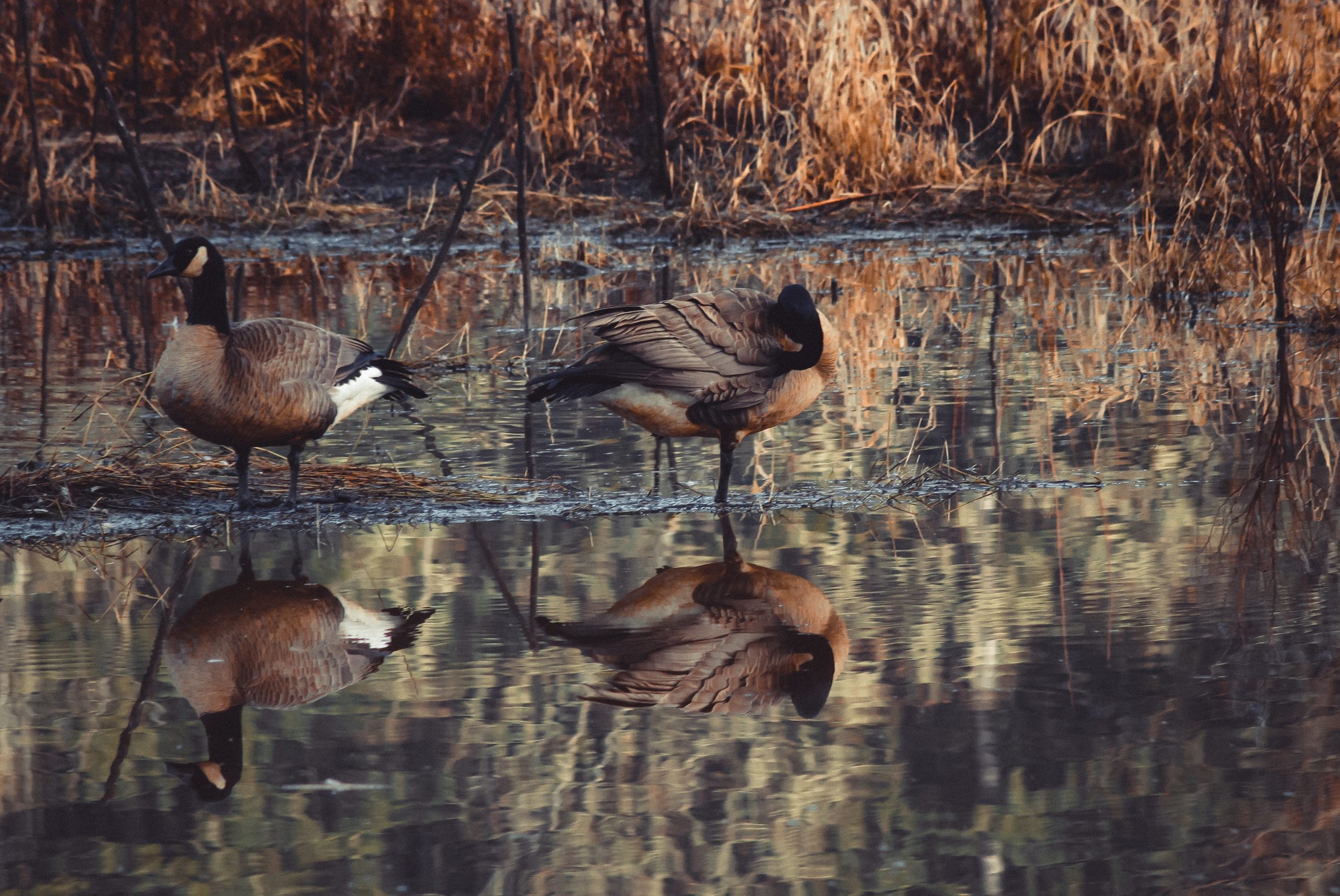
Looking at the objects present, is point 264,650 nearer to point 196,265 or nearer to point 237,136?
point 196,265

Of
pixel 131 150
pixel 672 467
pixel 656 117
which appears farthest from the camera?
pixel 656 117

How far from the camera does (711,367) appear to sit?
628cm

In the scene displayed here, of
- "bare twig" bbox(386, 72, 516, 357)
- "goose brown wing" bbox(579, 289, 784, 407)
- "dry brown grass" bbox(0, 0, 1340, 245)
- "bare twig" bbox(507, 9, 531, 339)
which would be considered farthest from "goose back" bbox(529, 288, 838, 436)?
"dry brown grass" bbox(0, 0, 1340, 245)

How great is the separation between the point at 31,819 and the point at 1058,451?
14.9 ft

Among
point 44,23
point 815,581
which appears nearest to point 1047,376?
point 815,581

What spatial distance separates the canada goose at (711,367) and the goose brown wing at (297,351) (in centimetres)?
75

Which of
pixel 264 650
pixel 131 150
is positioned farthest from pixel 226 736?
pixel 131 150

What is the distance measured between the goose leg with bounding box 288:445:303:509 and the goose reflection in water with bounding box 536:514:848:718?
177 centimetres

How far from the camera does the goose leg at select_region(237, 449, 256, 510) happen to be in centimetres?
636

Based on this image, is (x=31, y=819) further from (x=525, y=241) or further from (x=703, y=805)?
(x=525, y=241)

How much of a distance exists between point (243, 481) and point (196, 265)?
934 mm

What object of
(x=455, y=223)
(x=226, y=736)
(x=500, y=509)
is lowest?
(x=226, y=736)

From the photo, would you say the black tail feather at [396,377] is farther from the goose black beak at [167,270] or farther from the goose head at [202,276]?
the goose black beak at [167,270]

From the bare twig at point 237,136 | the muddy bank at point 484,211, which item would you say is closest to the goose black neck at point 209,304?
the muddy bank at point 484,211
